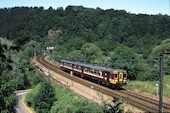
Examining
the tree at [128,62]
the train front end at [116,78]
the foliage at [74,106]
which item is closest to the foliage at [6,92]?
the foliage at [74,106]

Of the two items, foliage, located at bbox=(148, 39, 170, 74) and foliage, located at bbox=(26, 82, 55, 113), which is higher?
foliage, located at bbox=(148, 39, 170, 74)

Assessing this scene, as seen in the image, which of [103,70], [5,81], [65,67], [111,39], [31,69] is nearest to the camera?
[5,81]

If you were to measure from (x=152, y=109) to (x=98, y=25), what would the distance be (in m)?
131

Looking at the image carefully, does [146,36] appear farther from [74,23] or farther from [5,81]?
[5,81]

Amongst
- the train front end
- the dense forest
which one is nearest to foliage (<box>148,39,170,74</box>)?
the dense forest

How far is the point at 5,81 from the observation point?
109 ft

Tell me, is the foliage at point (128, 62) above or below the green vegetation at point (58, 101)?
above

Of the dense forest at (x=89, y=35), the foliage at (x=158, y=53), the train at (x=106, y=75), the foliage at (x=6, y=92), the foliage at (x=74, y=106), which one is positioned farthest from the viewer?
the dense forest at (x=89, y=35)

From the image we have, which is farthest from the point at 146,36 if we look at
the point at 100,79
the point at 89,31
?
the point at 100,79

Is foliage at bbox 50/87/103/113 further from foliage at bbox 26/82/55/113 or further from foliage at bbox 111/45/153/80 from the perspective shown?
foliage at bbox 111/45/153/80

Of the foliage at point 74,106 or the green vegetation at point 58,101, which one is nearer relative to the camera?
the foliage at point 74,106

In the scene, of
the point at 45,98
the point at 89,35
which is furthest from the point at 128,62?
the point at 89,35

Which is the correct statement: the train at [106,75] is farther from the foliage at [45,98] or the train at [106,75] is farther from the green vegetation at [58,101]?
the foliage at [45,98]

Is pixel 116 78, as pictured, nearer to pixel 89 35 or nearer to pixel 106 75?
pixel 106 75
